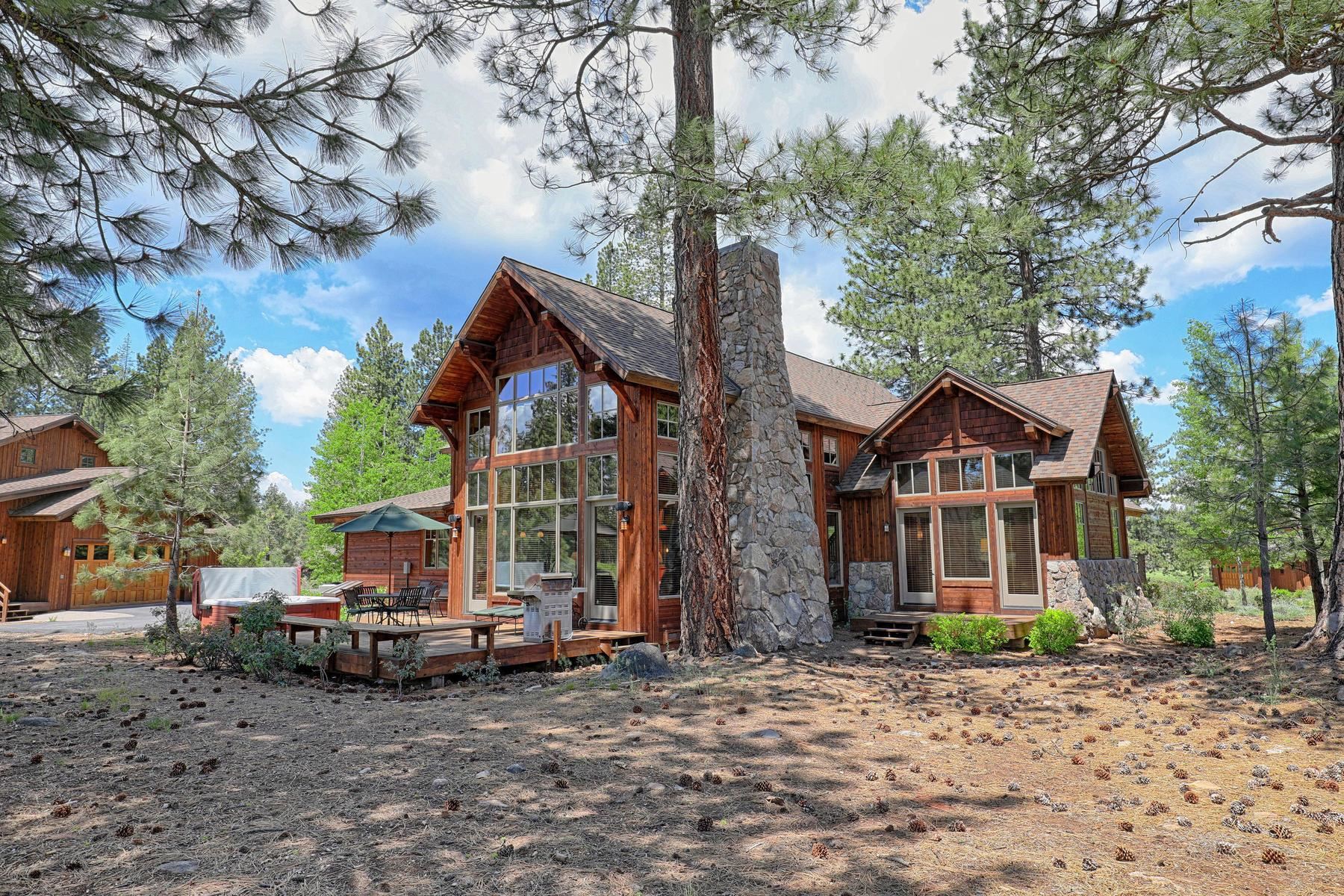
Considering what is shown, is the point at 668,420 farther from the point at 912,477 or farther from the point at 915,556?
the point at 915,556

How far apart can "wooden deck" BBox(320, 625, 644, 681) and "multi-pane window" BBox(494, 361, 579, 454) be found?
327 centimetres

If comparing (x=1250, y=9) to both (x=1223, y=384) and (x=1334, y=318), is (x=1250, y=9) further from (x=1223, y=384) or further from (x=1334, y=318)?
(x=1223, y=384)

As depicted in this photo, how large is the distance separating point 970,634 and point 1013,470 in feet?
12.3

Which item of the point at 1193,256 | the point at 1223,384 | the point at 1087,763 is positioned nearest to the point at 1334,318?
the point at 1193,256

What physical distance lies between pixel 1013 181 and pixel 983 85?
1.15m

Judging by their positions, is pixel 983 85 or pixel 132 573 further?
pixel 132 573

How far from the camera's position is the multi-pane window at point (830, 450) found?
607 inches

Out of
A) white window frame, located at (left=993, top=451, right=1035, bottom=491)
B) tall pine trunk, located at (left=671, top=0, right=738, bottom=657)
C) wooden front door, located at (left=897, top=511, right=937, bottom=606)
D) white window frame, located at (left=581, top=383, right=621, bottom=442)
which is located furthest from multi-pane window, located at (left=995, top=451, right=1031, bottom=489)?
white window frame, located at (left=581, top=383, right=621, bottom=442)

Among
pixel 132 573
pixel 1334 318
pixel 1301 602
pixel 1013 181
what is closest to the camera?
pixel 1013 181

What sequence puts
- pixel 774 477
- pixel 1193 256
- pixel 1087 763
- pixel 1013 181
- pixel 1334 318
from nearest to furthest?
pixel 1087 763, pixel 1193 256, pixel 1013 181, pixel 1334 318, pixel 774 477

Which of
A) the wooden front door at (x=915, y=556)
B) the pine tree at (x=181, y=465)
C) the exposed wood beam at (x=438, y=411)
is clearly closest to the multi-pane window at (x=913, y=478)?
the wooden front door at (x=915, y=556)

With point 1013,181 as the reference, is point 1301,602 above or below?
below

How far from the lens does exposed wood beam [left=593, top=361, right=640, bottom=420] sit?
1123 centimetres

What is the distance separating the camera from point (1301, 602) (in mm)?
19641
